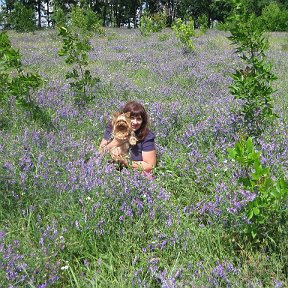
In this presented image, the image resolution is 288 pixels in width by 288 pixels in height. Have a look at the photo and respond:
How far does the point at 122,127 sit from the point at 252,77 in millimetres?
1590

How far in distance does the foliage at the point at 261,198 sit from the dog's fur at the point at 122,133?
5.24ft

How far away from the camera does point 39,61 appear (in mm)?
10031

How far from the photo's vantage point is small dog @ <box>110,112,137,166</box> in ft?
12.1

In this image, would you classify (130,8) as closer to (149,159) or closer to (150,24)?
(150,24)

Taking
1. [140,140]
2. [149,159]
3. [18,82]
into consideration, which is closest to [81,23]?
[18,82]

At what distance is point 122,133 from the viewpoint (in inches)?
148

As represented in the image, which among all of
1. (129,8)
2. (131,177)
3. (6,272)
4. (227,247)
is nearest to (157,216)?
(131,177)

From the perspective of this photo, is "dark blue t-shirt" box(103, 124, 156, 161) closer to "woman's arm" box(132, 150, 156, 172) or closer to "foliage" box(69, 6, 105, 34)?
"woman's arm" box(132, 150, 156, 172)

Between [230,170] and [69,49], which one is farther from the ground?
[69,49]

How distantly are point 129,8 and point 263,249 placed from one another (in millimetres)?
55200

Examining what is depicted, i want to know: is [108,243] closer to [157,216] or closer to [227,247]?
[157,216]

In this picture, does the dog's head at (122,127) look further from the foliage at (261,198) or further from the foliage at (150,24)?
the foliage at (150,24)

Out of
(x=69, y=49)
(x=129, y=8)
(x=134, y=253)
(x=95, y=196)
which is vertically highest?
(x=129, y=8)

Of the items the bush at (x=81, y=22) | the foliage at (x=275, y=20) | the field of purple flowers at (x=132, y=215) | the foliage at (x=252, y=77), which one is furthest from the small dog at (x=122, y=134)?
the foliage at (x=275, y=20)
